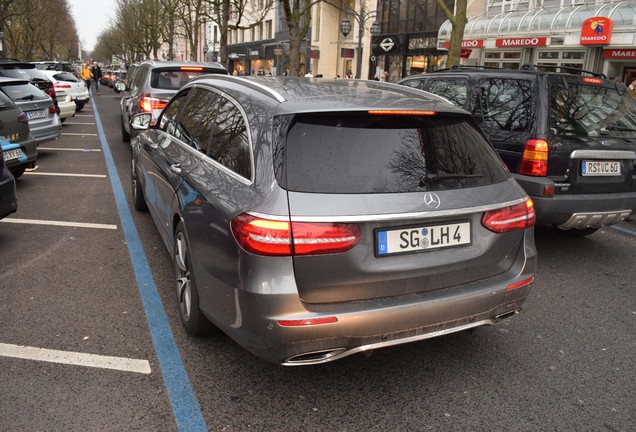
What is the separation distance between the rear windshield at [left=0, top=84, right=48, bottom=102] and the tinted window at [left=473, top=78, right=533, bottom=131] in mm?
8013

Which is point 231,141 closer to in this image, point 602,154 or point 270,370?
point 270,370

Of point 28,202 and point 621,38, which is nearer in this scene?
point 28,202

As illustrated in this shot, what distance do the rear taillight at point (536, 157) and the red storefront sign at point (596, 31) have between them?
58.4 ft

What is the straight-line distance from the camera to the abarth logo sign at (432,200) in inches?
108

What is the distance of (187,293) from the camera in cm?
354

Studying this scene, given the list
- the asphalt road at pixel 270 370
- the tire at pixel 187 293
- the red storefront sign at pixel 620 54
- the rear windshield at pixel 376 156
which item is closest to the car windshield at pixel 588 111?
the asphalt road at pixel 270 370

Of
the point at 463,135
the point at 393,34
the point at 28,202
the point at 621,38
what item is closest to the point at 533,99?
the point at 463,135

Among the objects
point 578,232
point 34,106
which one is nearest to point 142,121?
point 578,232

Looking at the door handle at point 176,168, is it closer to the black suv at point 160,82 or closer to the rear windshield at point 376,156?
the rear windshield at point 376,156

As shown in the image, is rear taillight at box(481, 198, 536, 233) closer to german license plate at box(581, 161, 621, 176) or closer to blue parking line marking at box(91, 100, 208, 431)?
blue parking line marking at box(91, 100, 208, 431)

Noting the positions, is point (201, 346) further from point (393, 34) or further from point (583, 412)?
point (393, 34)

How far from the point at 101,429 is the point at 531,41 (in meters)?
24.2

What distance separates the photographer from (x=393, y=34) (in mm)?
36219

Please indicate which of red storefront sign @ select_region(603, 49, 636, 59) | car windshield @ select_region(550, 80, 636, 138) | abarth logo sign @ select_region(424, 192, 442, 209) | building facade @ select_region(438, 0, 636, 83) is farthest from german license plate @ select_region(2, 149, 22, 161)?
red storefront sign @ select_region(603, 49, 636, 59)
